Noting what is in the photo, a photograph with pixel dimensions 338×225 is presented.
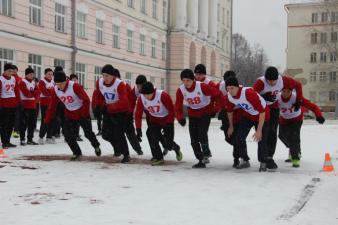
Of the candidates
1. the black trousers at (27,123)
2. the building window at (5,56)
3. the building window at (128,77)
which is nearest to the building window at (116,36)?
the building window at (128,77)

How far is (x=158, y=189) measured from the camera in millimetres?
6668

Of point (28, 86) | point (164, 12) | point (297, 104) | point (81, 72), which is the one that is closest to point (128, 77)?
point (81, 72)

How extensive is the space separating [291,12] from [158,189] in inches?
2819

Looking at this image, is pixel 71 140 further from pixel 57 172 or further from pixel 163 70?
pixel 163 70

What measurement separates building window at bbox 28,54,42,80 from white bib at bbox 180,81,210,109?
16.0m

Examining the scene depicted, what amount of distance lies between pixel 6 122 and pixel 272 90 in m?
6.35

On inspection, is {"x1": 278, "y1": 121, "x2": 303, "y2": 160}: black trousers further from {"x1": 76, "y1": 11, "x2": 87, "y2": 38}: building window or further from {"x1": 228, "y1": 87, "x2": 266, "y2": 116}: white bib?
{"x1": 76, "y1": 11, "x2": 87, "y2": 38}: building window

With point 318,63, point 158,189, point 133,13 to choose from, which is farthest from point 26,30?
point 318,63

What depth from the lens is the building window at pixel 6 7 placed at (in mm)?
21452

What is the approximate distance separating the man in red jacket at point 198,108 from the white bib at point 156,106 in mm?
359

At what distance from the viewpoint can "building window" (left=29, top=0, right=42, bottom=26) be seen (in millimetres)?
23750

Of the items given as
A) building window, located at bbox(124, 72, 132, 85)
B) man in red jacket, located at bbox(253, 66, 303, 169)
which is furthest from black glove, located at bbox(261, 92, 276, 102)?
building window, located at bbox(124, 72, 132, 85)

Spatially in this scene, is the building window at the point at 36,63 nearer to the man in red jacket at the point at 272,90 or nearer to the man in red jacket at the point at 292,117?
the man in red jacket at the point at 292,117

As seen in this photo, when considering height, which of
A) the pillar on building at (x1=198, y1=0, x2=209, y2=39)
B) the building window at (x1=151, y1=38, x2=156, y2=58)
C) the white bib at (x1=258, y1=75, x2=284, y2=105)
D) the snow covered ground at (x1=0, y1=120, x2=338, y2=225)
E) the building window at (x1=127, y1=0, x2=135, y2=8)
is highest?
the pillar on building at (x1=198, y1=0, x2=209, y2=39)
